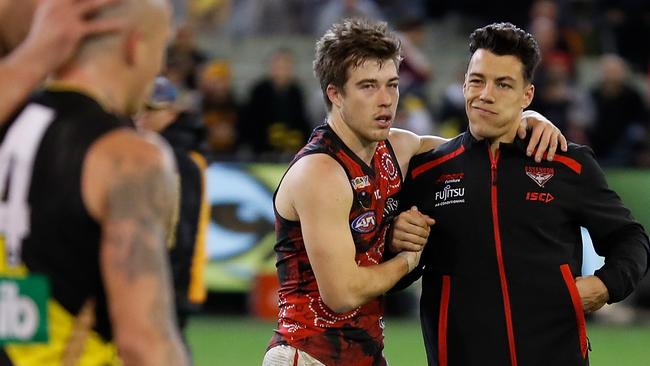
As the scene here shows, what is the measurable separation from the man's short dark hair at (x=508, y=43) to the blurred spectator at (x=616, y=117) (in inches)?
333

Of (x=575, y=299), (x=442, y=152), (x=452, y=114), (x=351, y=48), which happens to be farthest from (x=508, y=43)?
(x=452, y=114)

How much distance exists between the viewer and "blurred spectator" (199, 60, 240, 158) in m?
13.3

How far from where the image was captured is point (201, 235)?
6426 mm

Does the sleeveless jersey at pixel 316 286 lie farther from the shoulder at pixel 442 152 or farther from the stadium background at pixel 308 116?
the stadium background at pixel 308 116

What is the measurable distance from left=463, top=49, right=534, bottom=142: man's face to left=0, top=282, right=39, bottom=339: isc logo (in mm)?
2426

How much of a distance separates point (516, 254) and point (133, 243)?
7.57ft

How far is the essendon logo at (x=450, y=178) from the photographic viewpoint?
5262mm

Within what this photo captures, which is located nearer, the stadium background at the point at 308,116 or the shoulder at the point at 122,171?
the shoulder at the point at 122,171

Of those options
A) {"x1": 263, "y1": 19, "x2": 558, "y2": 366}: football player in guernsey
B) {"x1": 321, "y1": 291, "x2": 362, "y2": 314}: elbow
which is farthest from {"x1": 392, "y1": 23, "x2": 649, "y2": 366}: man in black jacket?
{"x1": 321, "y1": 291, "x2": 362, "y2": 314}: elbow

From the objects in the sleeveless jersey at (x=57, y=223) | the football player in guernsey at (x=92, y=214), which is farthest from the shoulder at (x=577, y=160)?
the sleeveless jersey at (x=57, y=223)

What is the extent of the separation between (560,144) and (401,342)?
570 cm

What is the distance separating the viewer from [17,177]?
3.29m

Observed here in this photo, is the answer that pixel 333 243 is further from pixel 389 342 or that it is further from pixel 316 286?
pixel 389 342

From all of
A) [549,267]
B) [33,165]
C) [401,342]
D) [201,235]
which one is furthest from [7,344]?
[401,342]
